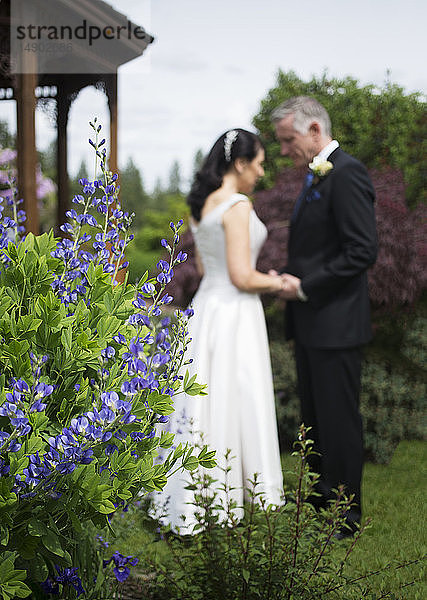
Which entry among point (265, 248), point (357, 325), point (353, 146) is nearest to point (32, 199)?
point (265, 248)

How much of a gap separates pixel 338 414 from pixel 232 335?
0.78 meters

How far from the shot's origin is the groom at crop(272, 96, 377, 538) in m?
3.87

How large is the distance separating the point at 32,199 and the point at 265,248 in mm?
2214

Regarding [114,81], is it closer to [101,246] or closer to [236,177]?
[236,177]

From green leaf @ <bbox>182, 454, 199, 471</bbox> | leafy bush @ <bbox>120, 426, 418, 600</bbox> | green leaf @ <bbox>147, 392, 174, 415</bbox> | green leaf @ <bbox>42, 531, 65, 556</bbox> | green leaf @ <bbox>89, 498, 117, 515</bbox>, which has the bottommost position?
leafy bush @ <bbox>120, 426, 418, 600</bbox>

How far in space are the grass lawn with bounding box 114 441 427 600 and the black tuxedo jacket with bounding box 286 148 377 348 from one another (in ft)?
3.62

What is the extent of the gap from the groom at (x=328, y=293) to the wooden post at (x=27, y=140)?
2.12m

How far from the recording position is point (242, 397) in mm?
4180

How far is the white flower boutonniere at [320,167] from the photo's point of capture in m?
3.85

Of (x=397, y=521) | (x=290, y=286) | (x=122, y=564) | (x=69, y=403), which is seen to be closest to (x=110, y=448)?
(x=69, y=403)

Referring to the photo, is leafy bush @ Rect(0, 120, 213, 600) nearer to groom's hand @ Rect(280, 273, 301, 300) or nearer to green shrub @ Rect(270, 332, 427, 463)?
groom's hand @ Rect(280, 273, 301, 300)

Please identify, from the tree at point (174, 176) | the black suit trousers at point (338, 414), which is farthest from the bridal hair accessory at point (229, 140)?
the tree at point (174, 176)

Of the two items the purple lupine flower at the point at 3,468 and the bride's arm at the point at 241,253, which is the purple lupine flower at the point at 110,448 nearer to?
the purple lupine flower at the point at 3,468

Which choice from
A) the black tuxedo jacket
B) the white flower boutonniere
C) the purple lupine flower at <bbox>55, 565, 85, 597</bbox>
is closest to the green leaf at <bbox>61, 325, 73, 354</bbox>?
the purple lupine flower at <bbox>55, 565, 85, 597</bbox>
